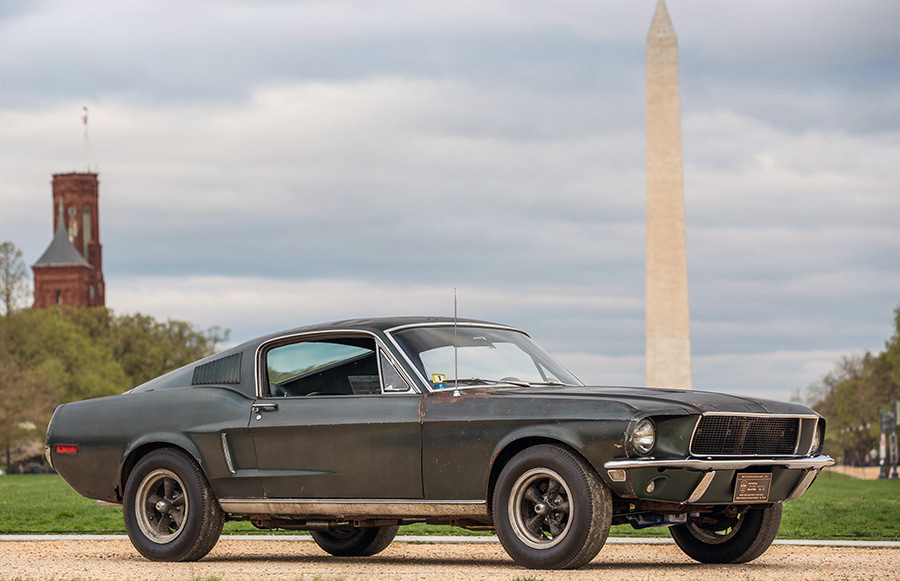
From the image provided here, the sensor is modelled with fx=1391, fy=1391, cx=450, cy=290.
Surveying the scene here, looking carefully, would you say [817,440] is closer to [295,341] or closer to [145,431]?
[295,341]

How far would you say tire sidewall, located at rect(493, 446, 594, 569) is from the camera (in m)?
7.71

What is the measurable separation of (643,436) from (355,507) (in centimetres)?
206

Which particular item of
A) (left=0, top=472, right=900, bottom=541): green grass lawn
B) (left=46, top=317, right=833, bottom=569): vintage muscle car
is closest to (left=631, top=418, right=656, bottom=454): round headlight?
(left=46, top=317, right=833, bottom=569): vintage muscle car

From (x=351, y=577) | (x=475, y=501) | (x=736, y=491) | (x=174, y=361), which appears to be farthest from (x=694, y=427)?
(x=174, y=361)

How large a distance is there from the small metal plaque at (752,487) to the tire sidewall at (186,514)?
3.58 metres

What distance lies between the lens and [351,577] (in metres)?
7.83

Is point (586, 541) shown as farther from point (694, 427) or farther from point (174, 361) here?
point (174, 361)

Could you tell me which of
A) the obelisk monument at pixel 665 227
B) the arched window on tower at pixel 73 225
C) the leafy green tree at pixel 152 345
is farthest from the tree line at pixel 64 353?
the arched window on tower at pixel 73 225

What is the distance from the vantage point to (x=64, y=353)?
72.2 meters

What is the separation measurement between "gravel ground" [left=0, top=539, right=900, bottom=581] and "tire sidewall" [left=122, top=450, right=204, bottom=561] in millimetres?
126

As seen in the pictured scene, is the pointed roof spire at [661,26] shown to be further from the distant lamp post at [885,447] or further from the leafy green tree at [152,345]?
the leafy green tree at [152,345]

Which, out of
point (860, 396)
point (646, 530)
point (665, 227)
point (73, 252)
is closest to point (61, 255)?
point (73, 252)

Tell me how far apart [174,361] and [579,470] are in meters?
77.7

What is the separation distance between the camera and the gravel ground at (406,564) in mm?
8047
